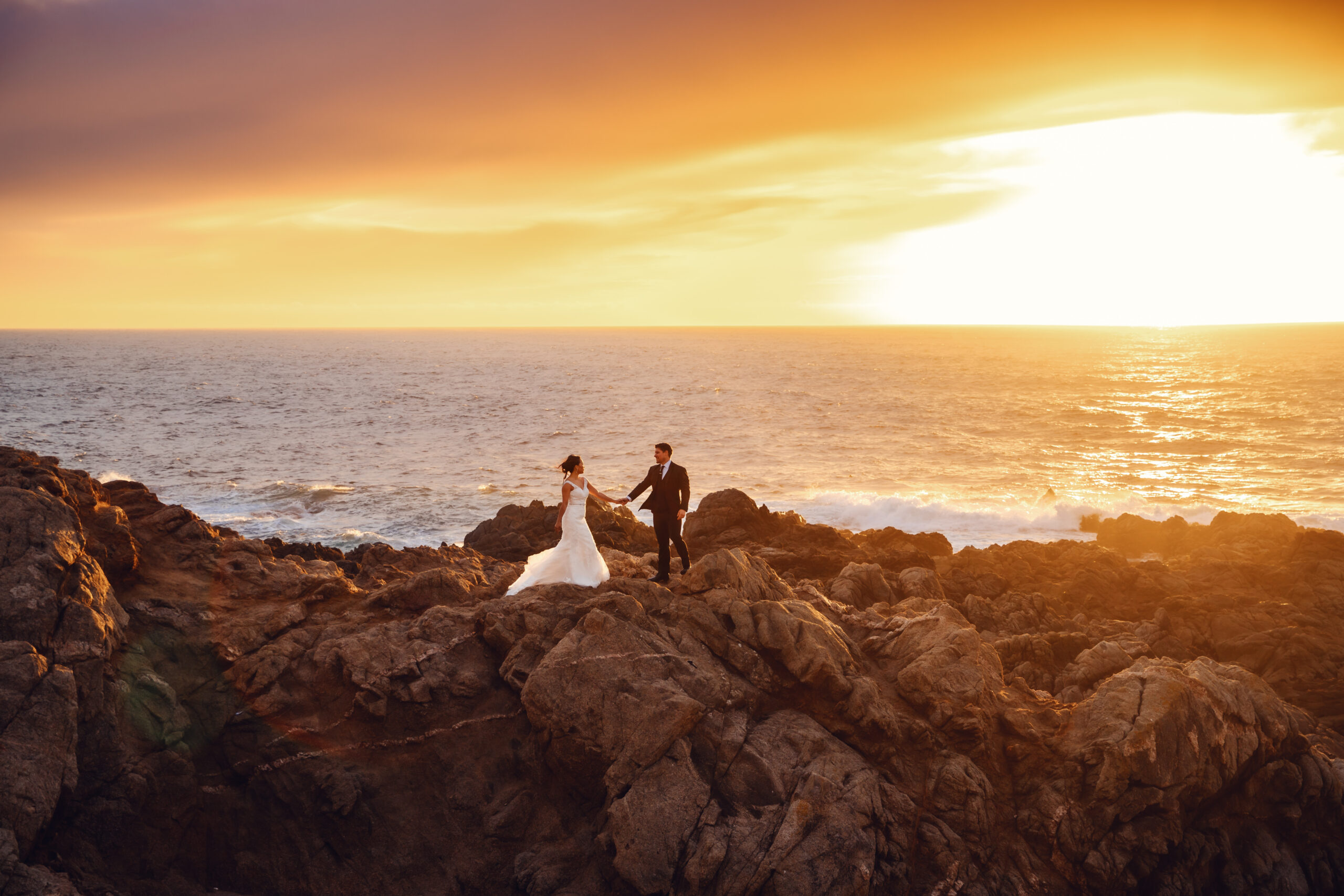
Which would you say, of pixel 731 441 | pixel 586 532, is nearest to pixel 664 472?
pixel 586 532

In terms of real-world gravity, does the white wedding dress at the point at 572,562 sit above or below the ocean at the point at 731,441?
above

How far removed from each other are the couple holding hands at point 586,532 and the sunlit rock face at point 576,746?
51cm

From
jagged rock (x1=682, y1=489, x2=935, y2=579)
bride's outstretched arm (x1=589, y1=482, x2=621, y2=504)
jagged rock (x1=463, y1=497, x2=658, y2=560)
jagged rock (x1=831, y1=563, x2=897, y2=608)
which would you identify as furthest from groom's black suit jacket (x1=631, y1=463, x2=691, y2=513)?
jagged rock (x1=463, y1=497, x2=658, y2=560)

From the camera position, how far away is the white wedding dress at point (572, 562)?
476 inches

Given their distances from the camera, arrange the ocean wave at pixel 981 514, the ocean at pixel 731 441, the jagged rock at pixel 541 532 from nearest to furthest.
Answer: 1. the jagged rock at pixel 541 532
2. the ocean wave at pixel 981 514
3. the ocean at pixel 731 441

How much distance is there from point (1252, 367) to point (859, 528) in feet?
393

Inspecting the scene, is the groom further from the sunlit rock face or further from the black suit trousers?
the sunlit rock face

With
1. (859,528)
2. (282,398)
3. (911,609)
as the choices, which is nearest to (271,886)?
(911,609)

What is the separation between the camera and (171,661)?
→ 9.90 m

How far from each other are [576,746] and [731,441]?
155 feet

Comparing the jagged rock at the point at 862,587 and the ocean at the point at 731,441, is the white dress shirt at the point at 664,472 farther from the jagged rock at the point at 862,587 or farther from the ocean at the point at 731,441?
the ocean at the point at 731,441

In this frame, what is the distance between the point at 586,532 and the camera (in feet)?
39.7

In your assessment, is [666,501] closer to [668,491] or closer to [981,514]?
[668,491]

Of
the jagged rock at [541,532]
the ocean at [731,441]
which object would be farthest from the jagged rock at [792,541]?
the ocean at [731,441]
